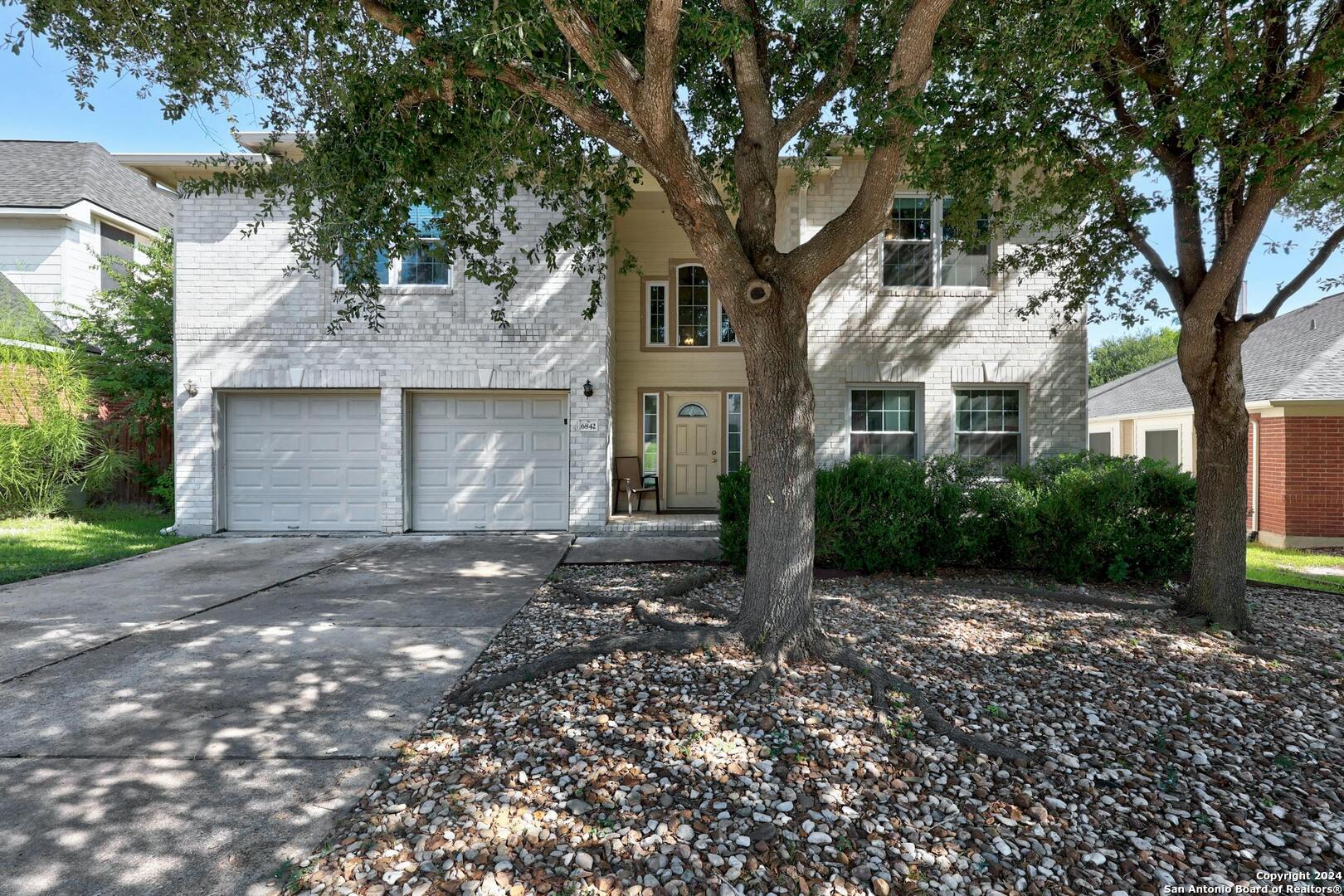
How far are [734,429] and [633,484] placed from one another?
2037mm

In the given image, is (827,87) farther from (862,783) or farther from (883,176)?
(862,783)

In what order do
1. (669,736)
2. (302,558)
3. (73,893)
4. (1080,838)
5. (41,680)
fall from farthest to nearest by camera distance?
1. (302,558)
2. (41,680)
3. (669,736)
4. (1080,838)
5. (73,893)

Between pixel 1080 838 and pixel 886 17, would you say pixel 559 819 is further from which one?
pixel 886 17

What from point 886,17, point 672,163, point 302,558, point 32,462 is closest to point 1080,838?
point 672,163

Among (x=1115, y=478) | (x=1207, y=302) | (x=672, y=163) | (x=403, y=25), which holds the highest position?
(x=403, y=25)

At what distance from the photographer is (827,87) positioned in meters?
4.93

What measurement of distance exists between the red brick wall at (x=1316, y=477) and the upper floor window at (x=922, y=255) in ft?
21.2

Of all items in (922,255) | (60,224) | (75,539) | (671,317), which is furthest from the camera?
(60,224)

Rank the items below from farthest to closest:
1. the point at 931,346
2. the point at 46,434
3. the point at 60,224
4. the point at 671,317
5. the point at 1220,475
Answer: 1. the point at 60,224
2. the point at 671,317
3. the point at 46,434
4. the point at 931,346
5. the point at 1220,475

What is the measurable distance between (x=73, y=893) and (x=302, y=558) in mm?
6136

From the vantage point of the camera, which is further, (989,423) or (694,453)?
(694,453)

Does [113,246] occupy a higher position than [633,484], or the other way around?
[113,246]

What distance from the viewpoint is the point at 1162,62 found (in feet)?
16.3

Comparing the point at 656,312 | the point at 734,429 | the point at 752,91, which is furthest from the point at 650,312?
the point at 752,91
